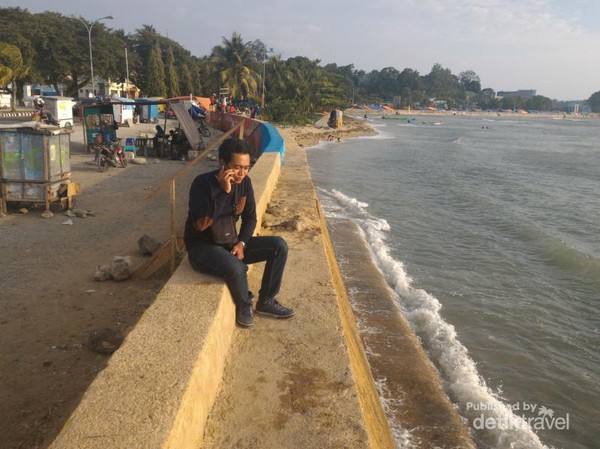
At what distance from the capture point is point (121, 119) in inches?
1075

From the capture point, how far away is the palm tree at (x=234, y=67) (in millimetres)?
44969

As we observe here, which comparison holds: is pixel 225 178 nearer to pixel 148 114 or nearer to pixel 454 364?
pixel 454 364

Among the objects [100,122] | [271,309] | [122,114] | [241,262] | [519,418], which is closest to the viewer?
[241,262]

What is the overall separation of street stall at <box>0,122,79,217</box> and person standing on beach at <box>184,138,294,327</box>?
625cm

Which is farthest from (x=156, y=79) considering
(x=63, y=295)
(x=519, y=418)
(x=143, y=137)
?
(x=519, y=418)

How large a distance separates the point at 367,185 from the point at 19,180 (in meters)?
12.2

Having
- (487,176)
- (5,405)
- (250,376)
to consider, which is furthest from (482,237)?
(487,176)

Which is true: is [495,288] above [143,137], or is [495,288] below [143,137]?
below

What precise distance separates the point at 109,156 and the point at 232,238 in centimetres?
1195

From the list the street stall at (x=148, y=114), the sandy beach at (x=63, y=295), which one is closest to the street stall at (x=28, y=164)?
the sandy beach at (x=63, y=295)

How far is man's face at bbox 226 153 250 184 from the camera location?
11.3ft

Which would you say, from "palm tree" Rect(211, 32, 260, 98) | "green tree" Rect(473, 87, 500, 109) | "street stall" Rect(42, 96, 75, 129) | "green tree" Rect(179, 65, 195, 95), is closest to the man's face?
"street stall" Rect(42, 96, 75, 129)

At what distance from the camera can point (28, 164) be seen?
28.1ft

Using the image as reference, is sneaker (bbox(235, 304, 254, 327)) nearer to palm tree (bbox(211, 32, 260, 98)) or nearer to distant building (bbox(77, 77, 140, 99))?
palm tree (bbox(211, 32, 260, 98))
